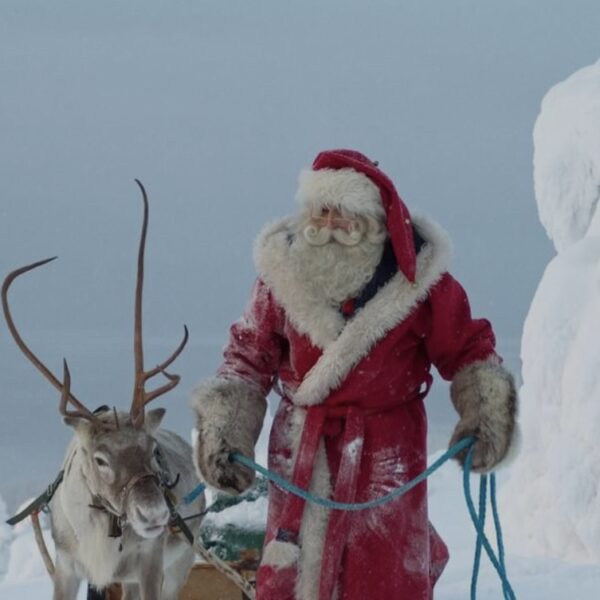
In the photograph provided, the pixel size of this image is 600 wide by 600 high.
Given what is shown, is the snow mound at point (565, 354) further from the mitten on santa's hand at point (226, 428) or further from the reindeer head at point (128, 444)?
the mitten on santa's hand at point (226, 428)

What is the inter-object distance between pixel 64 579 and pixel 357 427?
1434mm

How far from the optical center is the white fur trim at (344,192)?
388cm

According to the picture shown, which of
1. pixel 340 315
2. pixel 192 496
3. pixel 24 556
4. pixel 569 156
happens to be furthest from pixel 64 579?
pixel 24 556

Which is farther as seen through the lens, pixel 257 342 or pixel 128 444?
pixel 128 444

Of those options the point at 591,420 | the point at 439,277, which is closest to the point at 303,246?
the point at 439,277

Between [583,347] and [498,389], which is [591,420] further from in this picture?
[498,389]

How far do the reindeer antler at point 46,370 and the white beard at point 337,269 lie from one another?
901mm

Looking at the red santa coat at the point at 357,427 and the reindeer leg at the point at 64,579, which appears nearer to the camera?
the red santa coat at the point at 357,427

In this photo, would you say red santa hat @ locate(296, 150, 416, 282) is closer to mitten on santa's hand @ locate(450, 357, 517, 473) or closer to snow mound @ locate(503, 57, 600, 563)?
mitten on santa's hand @ locate(450, 357, 517, 473)

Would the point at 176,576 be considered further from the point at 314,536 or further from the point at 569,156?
the point at 569,156

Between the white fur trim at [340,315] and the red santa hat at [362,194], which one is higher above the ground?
the red santa hat at [362,194]

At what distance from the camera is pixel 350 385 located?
3824 mm

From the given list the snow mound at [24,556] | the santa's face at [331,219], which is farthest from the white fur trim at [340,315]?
the snow mound at [24,556]

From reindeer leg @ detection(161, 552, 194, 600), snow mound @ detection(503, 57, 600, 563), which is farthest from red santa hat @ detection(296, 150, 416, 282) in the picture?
snow mound @ detection(503, 57, 600, 563)
